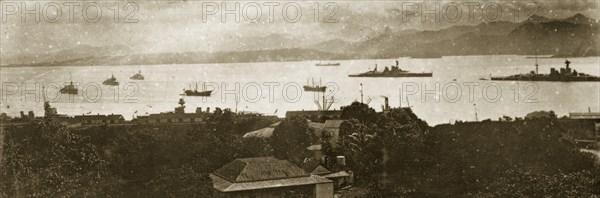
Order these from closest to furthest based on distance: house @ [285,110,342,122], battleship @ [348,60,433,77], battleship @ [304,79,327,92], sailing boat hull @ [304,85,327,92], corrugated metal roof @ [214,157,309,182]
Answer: corrugated metal roof @ [214,157,309,182] < battleship @ [304,79,327,92] < sailing boat hull @ [304,85,327,92] < house @ [285,110,342,122] < battleship @ [348,60,433,77]

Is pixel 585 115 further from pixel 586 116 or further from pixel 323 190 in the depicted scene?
pixel 323 190

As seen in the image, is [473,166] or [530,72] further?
[530,72]

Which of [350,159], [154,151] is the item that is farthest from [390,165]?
[154,151]

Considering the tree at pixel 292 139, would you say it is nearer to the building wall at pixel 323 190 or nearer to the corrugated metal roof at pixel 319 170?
the corrugated metal roof at pixel 319 170

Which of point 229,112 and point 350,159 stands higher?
point 229,112

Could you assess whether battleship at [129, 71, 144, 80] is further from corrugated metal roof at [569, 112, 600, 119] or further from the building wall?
corrugated metal roof at [569, 112, 600, 119]

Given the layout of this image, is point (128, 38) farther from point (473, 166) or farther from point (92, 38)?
point (473, 166)

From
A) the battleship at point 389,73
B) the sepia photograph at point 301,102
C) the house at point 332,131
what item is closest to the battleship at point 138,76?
the sepia photograph at point 301,102

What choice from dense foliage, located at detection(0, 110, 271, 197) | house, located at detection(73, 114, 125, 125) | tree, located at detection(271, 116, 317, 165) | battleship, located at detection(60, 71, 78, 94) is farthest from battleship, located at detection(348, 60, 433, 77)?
battleship, located at detection(60, 71, 78, 94)
